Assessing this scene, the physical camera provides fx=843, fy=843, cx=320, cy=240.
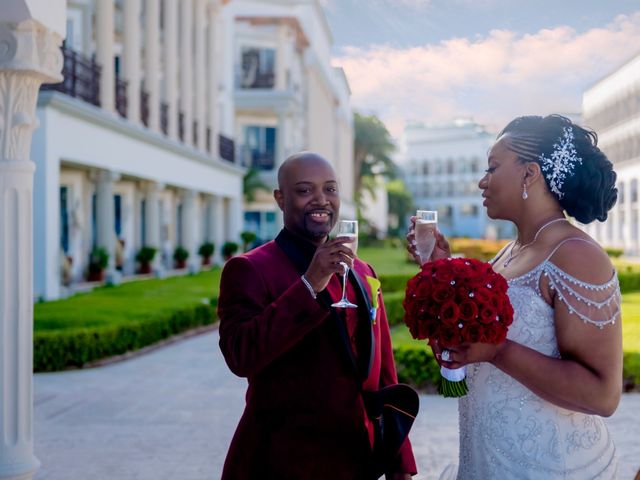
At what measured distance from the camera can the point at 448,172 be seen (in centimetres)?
9162

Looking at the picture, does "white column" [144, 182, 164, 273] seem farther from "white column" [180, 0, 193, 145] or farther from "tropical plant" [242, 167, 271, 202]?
"tropical plant" [242, 167, 271, 202]

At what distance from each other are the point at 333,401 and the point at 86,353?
811 cm

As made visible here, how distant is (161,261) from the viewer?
77.3 feet

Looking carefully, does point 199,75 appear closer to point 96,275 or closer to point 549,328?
point 96,275

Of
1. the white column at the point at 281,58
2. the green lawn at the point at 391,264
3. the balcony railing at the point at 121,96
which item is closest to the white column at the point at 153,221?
the balcony railing at the point at 121,96

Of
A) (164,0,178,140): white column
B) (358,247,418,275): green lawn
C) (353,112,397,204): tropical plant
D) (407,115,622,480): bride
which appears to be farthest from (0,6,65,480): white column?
(353,112,397,204): tropical plant

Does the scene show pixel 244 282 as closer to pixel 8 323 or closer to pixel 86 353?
pixel 8 323

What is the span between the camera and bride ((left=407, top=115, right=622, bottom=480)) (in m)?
2.17

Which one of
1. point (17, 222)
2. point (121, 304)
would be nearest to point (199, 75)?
point (121, 304)

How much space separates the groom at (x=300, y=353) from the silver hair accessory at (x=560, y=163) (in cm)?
66

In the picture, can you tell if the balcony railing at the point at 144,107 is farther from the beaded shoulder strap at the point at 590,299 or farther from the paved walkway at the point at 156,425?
the beaded shoulder strap at the point at 590,299

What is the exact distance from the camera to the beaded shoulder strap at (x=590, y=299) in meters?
2.17

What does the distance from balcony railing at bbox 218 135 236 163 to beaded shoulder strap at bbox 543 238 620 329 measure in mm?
27957

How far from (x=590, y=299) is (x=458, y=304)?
36 cm
